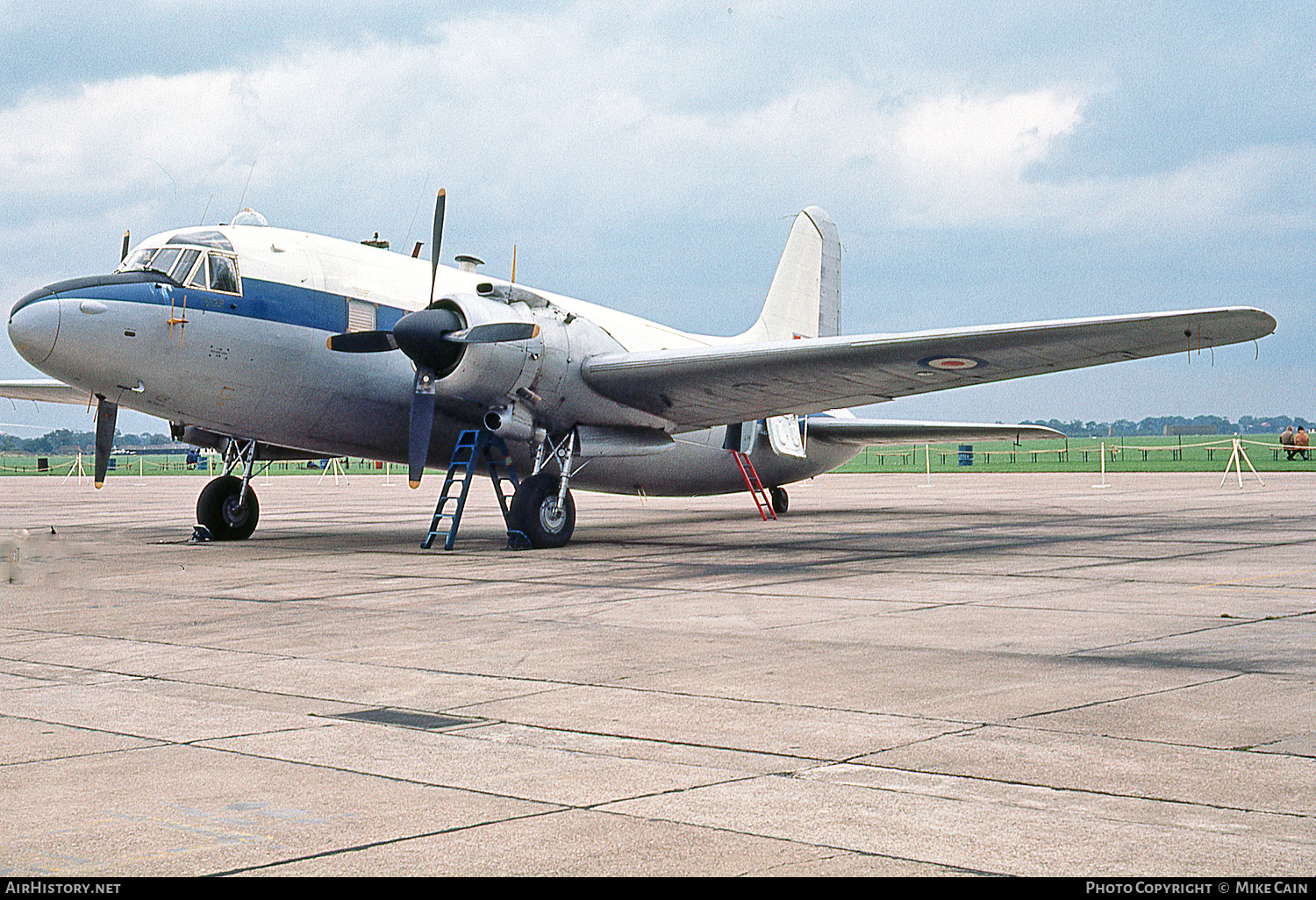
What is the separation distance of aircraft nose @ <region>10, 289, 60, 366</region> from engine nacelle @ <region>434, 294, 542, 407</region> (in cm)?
498

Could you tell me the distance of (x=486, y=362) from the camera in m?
18.2

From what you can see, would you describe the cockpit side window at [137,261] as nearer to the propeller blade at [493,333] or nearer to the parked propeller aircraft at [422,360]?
the parked propeller aircraft at [422,360]

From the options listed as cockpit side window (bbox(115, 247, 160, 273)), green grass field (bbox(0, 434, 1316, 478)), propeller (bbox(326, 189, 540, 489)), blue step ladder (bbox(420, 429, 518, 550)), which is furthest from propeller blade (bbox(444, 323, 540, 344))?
green grass field (bbox(0, 434, 1316, 478))

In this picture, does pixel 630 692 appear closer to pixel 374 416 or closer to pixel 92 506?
pixel 374 416

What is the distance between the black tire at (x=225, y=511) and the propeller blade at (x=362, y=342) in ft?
12.0

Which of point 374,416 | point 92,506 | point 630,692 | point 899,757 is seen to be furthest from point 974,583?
point 92,506

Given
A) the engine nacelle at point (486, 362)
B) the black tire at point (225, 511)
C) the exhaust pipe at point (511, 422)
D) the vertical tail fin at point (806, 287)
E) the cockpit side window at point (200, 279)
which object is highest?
the vertical tail fin at point (806, 287)

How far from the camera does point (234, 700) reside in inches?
287

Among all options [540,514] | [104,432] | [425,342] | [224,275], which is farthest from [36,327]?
[540,514]

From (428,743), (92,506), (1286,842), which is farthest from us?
(92,506)

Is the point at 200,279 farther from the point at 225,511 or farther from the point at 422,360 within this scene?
the point at 225,511

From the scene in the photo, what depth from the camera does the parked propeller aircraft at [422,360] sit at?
16.9 metres

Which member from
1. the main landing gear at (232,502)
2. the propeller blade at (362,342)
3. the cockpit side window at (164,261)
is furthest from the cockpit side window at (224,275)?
the main landing gear at (232,502)
